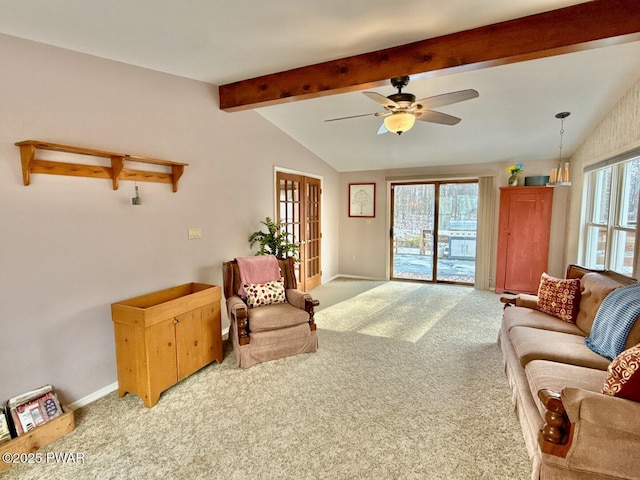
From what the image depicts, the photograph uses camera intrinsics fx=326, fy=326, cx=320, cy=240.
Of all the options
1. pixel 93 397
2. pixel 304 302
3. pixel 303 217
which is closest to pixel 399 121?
pixel 304 302

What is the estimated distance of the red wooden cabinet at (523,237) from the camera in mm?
5051

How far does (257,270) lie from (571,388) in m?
2.72

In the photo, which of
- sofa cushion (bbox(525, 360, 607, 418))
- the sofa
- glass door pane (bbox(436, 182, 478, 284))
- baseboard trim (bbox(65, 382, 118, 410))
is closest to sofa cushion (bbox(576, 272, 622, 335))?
the sofa

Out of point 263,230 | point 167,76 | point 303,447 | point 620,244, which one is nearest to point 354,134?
point 263,230

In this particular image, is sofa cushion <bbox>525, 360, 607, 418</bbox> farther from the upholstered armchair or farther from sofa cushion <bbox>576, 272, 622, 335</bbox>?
the upholstered armchair

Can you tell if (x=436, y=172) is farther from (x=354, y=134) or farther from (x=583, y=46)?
(x=583, y=46)

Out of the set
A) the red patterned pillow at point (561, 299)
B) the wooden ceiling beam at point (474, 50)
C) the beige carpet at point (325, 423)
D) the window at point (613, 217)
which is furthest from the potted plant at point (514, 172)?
the wooden ceiling beam at point (474, 50)

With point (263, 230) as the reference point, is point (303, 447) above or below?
below

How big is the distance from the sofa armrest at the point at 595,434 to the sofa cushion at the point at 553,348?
74 cm

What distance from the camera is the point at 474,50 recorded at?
221 cm

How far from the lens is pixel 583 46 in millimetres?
2020

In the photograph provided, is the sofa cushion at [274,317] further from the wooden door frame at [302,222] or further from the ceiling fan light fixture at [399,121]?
the ceiling fan light fixture at [399,121]

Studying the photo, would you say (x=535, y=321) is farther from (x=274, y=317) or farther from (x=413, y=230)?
(x=413, y=230)

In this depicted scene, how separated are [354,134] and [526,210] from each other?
9.76 ft
